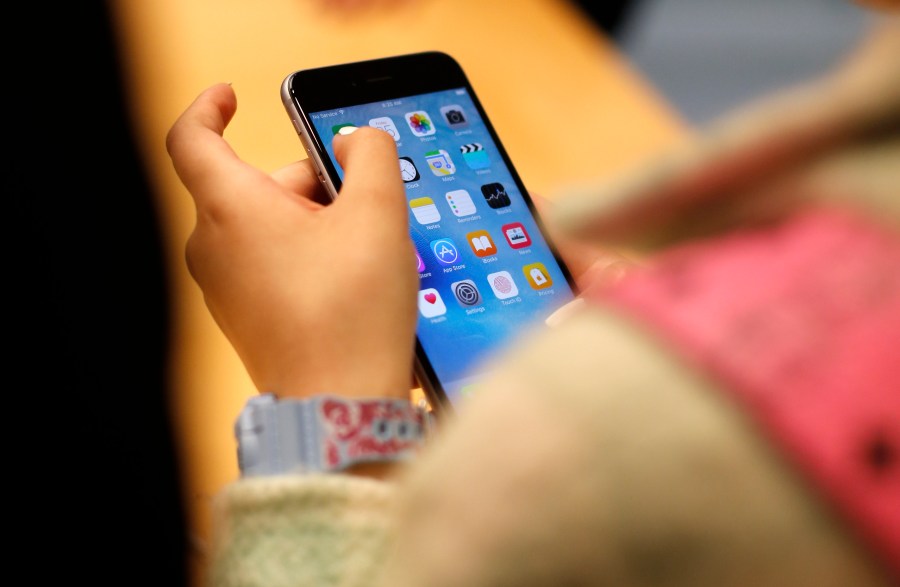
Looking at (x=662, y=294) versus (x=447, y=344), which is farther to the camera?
(x=447, y=344)

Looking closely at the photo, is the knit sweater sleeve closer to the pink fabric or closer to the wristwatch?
the wristwatch

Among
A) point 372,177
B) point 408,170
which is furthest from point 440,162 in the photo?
point 372,177

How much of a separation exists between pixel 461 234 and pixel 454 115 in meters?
0.08

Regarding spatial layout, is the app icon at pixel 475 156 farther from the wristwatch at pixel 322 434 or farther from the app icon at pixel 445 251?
the wristwatch at pixel 322 434

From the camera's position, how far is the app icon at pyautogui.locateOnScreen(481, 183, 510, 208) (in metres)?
0.54

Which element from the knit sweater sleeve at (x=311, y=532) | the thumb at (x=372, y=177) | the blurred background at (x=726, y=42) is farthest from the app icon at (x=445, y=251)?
the blurred background at (x=726, y=42)

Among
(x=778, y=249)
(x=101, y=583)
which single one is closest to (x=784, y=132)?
(x=778, y=249)

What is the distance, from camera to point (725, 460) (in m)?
0.18

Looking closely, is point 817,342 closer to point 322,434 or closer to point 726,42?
point 322,434

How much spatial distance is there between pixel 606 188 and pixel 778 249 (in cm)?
4

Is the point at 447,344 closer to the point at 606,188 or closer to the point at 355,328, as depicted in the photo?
the point at 355,328

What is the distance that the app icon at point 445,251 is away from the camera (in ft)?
1.66

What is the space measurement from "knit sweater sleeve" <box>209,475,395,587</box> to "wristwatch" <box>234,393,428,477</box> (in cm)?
2

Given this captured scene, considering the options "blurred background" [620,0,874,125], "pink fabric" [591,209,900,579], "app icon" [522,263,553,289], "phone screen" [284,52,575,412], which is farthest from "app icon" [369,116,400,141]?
"blurred background" [620,0,874,125]
